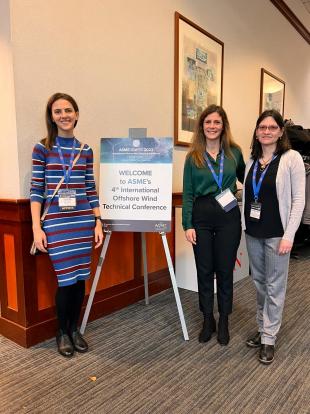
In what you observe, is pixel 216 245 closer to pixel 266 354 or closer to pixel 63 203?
pixel 266 354

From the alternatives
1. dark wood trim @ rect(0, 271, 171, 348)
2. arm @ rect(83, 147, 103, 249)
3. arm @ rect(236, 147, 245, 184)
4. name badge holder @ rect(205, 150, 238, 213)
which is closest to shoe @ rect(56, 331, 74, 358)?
dark wood trim @ rect(0, 271, 171, 348)

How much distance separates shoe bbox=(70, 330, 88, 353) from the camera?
6.64 feet

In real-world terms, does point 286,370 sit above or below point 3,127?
below

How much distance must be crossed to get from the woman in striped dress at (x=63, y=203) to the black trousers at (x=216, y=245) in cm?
67

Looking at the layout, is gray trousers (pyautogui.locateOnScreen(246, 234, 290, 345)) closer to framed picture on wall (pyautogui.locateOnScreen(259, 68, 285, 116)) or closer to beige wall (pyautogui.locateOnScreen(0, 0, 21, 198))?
beige wall (pyautogui.locateOnScreen(0, 0, 21, 198))

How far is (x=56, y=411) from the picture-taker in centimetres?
152

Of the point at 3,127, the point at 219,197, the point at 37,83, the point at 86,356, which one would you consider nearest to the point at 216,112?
the point at 219,197

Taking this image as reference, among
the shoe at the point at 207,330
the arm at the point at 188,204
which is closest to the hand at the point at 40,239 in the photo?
the arm at the point at 188,204

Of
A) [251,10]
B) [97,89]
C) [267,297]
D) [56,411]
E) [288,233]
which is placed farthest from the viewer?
[251,10]

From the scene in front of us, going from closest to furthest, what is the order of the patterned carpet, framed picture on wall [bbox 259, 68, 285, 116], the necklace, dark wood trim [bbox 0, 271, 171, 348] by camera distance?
1. the patterned carpet
2. the necklace
3. dark wood trim [bbox 0, 271, 171, 348]
4. framed picture on wall [bbox 259, 68, 285, 116]

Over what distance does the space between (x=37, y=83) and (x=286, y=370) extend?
2.23 metres

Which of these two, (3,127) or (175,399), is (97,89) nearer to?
(3,127)

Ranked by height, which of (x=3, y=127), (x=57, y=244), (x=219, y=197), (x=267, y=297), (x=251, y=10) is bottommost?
(x=267, y=297)

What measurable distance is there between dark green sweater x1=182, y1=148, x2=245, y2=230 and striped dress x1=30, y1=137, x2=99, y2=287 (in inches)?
24.2
